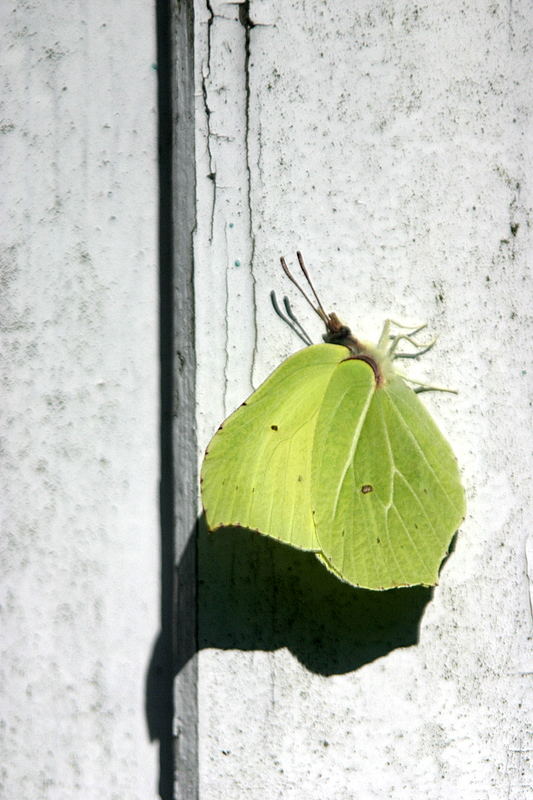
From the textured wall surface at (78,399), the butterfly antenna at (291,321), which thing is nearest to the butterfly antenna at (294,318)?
the butterfly antenna at (291,321)

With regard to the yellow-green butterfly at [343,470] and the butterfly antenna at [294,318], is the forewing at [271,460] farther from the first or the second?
the butterfly antenna at [294,318]

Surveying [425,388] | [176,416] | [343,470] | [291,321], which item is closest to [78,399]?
[176,416]

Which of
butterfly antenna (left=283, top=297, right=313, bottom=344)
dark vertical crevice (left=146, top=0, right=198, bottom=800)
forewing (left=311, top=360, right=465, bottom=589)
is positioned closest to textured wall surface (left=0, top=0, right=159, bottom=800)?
dark vertical crevice (left=146, top=0, right=198, bottom=800)

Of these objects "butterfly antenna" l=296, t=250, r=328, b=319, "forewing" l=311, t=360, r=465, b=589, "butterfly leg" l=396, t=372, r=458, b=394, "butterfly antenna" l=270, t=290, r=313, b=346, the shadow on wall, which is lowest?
the shadow on wall

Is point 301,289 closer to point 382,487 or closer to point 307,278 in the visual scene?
point 307,278

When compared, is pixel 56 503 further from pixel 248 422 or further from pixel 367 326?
pixel 367 326

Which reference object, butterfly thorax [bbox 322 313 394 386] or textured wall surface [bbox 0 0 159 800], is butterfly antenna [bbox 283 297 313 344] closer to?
butterfly thorax [bbox 322 313 394 386]
